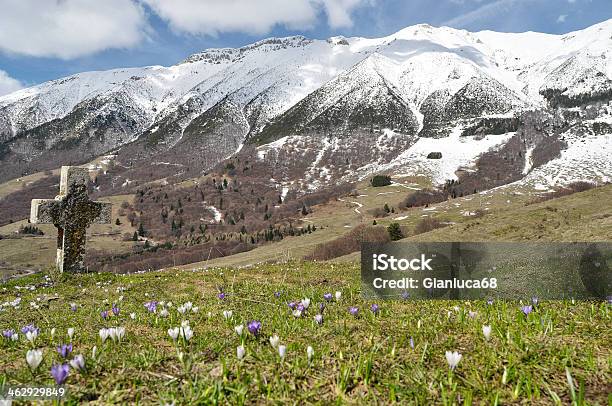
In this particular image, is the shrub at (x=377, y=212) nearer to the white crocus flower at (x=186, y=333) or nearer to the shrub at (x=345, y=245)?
the shrub at (x=345, y=245)

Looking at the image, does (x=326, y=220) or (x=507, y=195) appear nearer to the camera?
(x=507, y=195)

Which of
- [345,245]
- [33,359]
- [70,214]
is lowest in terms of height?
[345,245]

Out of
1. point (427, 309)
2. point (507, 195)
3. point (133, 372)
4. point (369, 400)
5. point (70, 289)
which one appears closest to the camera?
point (369, 400)

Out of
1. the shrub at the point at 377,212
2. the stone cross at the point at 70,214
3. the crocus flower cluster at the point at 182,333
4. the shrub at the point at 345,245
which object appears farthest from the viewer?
the shrub at the point at 377,212

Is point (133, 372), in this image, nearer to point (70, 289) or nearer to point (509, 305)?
point (509, 305)

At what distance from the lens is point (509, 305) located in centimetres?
624

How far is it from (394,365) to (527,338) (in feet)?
4.72

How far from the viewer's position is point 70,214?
1884cm

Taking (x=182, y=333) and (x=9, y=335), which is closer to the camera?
(x=182, y=333)

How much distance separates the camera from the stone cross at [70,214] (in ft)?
59.5

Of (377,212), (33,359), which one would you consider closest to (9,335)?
(33,359)

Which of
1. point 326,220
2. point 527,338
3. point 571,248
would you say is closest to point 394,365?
point 527,338

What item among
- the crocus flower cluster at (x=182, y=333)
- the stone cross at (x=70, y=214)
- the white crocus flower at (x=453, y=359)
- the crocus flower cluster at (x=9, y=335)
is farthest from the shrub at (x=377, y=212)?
the white crocus flower at (x=453, y=359)

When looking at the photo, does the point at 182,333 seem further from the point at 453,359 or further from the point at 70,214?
the point at 70,214
